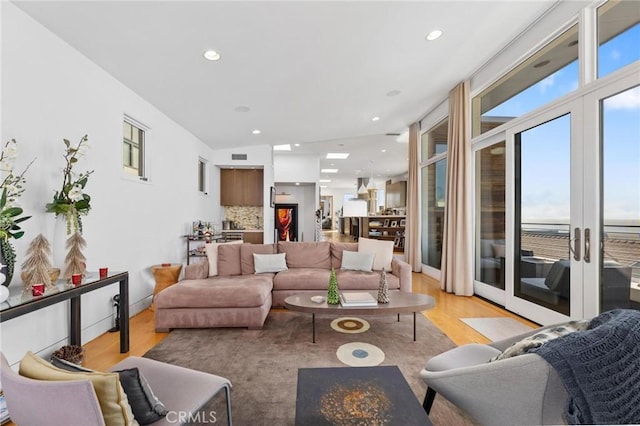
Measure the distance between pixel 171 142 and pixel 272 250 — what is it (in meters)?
2.44

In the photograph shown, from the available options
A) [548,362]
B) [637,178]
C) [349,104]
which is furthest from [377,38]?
[548,362]

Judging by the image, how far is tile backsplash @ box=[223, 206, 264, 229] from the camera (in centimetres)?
741

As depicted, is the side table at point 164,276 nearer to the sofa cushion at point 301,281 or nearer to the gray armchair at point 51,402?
the sofa cushion at point 301,281

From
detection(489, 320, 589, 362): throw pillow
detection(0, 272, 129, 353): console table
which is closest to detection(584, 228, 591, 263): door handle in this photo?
detection(489, 320, 589, 362): throw pillow

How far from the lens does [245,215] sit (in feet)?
24.4

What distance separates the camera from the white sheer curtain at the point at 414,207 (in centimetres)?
630

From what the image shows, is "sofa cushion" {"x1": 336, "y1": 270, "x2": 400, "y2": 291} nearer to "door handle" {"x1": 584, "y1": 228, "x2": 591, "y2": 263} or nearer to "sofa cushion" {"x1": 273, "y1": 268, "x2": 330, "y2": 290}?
"sofa cushion" {"x1": 273, "y1": 268, "x2": 330, "y2": 290}

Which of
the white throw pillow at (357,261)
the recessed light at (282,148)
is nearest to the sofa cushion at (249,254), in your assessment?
the white throw pillow at (357,261)

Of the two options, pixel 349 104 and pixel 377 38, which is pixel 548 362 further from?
pixel 349 104

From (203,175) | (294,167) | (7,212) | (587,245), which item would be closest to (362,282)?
(587,245)

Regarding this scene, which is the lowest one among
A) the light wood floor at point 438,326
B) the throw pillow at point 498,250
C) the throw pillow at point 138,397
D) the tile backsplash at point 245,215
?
the light wood floor at point 438,326

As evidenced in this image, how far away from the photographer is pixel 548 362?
1.14 m

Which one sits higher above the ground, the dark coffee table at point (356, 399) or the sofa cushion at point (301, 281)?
the dark coffee table at point (356, 399)

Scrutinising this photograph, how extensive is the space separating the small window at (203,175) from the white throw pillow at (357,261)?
12.2 ft
